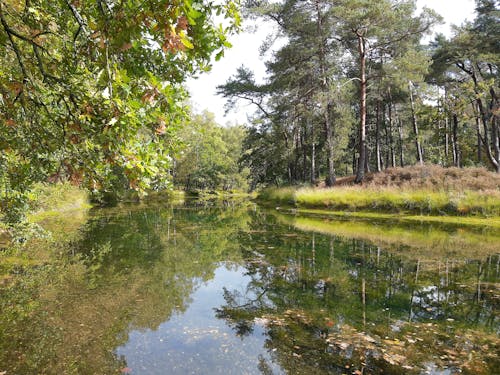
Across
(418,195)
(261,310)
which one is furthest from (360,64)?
(261,310)

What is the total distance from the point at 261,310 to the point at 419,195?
17204mm

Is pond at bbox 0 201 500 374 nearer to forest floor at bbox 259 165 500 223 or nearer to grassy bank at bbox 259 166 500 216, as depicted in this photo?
forest floor at bbox 259 165 500 223

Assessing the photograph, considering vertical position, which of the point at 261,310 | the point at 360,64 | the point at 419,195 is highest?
the point at 360,64

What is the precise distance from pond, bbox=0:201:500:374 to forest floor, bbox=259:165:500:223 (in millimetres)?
5628

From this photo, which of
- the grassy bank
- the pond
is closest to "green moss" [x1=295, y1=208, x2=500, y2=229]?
the grassy bank

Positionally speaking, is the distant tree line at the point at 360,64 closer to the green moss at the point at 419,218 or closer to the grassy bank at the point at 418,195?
the grassy bank at the point at 418,195

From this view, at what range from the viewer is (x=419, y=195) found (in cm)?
2145

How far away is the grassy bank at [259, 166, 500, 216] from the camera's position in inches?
760

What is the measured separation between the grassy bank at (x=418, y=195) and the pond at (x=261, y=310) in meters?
5.76

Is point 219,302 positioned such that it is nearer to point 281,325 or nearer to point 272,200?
point 281,325

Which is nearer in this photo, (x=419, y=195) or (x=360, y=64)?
(x=419, y=195)

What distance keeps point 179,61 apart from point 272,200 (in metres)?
31.1

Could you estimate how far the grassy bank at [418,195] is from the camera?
63.4 ft

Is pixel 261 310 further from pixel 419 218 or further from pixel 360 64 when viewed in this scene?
pixel 360 64
